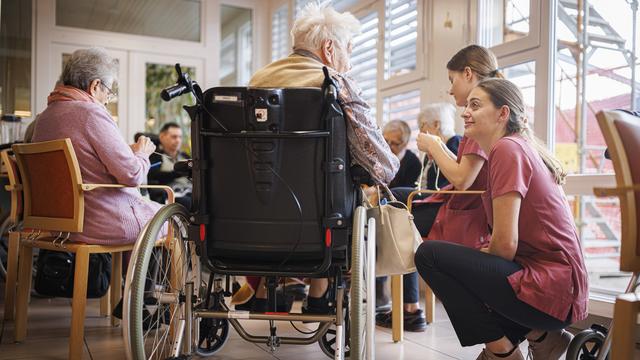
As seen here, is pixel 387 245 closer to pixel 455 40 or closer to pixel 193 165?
pixel 193 165

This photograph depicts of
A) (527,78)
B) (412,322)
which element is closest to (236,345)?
(412,322)

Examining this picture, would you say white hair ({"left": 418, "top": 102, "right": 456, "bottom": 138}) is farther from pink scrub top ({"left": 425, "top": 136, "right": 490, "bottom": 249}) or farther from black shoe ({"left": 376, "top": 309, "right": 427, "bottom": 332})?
black shoe ({"left": 376, "top": 309, "right": 427, "bottom": 332})

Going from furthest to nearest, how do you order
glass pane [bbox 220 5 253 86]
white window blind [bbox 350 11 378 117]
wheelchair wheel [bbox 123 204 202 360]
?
glass pane [bbox 220 5 253 86] < white window blind [bbox 350 11 378 117] < wheelchair wheel [bbox 123 204 202 360]

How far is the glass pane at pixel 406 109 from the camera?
159 inches

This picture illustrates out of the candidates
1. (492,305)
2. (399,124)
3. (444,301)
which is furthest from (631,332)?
(399,124)

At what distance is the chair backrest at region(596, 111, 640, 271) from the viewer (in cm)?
123

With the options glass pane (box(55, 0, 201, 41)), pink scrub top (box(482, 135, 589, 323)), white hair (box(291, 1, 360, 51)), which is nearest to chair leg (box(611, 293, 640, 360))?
pink scrub top (box(482, 135, 589, 323))

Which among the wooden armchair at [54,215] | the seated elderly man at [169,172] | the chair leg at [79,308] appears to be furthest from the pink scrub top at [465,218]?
the seated elderly man at [169,172]

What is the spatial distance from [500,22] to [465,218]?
63.6 inches

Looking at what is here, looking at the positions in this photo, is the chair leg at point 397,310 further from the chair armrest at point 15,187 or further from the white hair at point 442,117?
the chair armrest at point 15,187

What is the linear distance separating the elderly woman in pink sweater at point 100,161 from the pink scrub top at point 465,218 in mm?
1191

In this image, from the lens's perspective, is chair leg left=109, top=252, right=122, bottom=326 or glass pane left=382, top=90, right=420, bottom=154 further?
glass pane left=382, top=90, right=420, bottom=154

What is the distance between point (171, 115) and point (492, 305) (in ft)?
17.2

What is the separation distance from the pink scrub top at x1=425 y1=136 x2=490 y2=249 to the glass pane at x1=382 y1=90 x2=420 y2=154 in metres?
1.62
